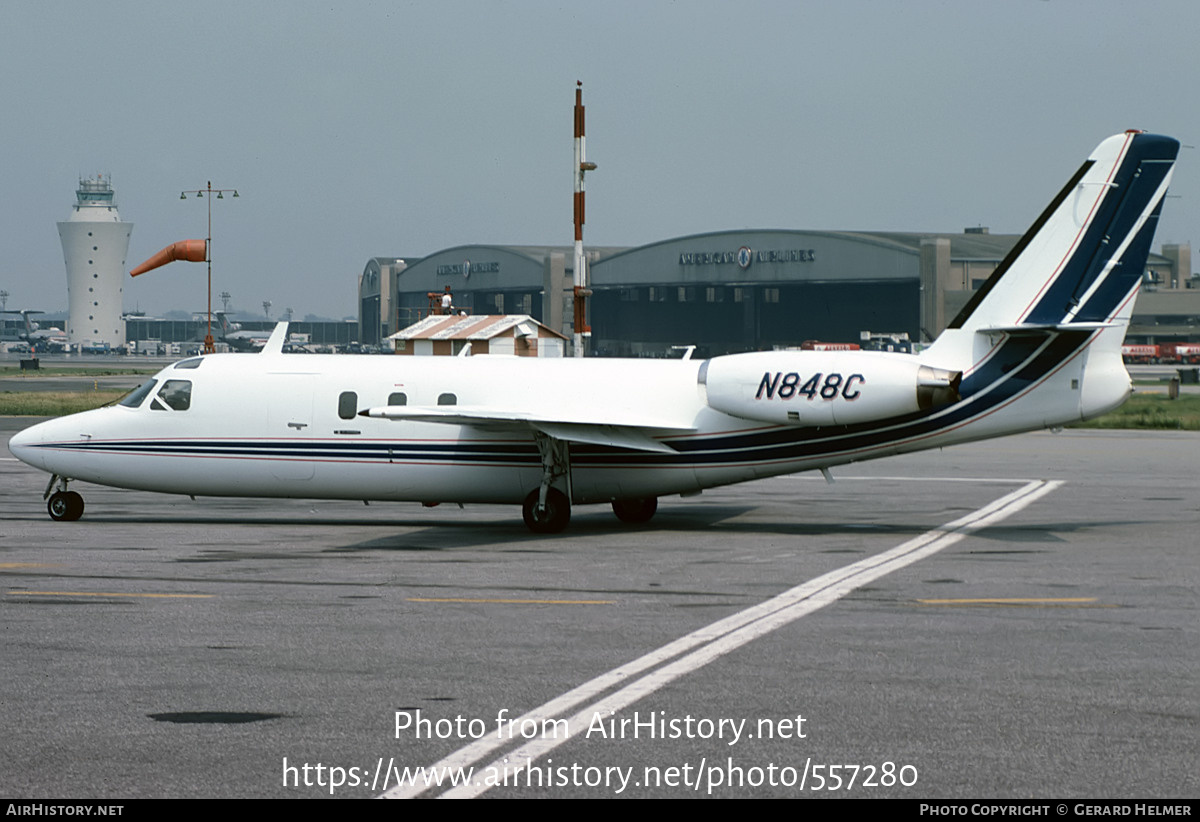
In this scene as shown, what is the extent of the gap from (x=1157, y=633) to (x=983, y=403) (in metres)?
8.12

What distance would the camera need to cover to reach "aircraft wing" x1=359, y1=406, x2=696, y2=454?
1991 centimetres

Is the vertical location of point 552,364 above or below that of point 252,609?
above

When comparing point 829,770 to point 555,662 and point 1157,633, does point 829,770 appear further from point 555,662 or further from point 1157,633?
point 1157,633

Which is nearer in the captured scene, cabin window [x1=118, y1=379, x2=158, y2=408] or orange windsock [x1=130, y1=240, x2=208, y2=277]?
cabin window [x1=118, y1=379, x2=158, y2=408]

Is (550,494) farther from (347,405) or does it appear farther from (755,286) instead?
A: (755,286)

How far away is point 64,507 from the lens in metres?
22.2

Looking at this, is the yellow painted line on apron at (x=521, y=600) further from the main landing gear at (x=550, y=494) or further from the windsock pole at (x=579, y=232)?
the windsock pole at (x=579, y=232)

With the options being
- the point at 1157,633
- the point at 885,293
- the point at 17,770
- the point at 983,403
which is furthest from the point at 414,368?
the point at 885,293

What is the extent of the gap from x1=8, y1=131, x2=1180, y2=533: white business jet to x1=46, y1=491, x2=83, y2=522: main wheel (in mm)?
31

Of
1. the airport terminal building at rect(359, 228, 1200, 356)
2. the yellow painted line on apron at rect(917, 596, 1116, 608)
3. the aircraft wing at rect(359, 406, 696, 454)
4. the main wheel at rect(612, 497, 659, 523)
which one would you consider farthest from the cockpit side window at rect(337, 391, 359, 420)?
the airport terminal building at rect(359, 228, 1200, 356)

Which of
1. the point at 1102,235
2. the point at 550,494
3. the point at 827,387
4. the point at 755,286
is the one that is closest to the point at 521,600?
the point at 550,494

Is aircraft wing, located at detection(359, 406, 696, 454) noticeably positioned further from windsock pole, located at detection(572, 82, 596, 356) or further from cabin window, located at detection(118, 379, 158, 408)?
windsock pole, located at detection(572, 82, 596, 356)

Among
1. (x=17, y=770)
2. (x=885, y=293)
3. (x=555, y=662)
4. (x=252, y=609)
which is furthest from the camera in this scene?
(x=885, y=293)

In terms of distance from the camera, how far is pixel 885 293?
118 metres
